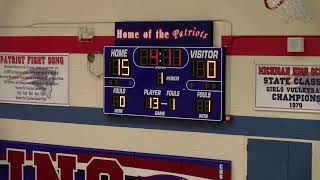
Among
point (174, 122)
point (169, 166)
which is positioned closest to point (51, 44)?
point (174, 122)

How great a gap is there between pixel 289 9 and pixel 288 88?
0.58 metres

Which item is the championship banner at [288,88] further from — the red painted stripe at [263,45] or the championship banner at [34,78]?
the championship banner at [34,78]

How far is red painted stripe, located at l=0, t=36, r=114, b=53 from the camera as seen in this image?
4820mm

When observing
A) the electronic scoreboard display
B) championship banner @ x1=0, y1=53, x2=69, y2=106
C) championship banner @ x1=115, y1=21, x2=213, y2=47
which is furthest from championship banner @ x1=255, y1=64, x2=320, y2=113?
championship banner @ x1=0, y1=53, x2=69, y2=106

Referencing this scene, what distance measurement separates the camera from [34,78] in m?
5.13

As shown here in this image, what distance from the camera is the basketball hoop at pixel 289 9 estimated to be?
13.3 ft

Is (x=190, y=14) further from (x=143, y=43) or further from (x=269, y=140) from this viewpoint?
(x=269, y=140)

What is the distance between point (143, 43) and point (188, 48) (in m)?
0.41

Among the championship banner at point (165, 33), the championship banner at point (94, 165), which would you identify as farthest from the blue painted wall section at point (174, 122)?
the championship banner at point (165, 33)

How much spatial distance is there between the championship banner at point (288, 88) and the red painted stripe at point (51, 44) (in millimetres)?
1315

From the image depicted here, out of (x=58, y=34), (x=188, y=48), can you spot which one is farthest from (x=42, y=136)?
(x=188, y=48)

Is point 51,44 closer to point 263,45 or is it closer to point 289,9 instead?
point 263,45

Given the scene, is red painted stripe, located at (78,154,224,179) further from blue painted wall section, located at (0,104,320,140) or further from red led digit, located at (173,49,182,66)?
red led digit, located at (173,49,182,66)

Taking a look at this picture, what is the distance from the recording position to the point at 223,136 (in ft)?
14.6
